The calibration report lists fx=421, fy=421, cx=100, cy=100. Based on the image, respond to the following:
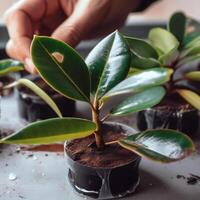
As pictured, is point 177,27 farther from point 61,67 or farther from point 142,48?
point 61,67

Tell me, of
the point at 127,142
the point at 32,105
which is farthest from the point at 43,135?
the point at 32,105

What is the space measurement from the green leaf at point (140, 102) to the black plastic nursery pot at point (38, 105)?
161 mm

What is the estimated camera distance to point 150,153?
1.58 feet

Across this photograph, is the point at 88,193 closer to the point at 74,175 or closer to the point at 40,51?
the point at 74,175

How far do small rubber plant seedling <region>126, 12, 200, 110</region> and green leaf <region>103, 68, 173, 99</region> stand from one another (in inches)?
4.8

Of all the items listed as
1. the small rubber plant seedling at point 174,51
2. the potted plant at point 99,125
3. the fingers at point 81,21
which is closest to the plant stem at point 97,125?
the potted plant at point 99,125

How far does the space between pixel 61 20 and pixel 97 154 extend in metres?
0.49

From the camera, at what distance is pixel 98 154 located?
0.57 m

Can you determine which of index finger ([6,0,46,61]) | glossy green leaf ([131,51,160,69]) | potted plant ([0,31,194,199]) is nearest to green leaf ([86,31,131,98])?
potted plant ([0,31,194,199])

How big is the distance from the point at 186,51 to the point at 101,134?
24 cm

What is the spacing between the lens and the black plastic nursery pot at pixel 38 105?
0.73 meters

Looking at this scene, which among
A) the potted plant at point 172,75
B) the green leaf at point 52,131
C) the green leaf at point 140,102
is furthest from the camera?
the potted plant at point 172,75

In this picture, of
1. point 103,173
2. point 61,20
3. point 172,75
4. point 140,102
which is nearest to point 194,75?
point 172,75

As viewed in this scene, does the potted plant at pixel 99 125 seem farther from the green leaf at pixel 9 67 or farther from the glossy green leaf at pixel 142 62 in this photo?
the green leaf at pixel 9 67
